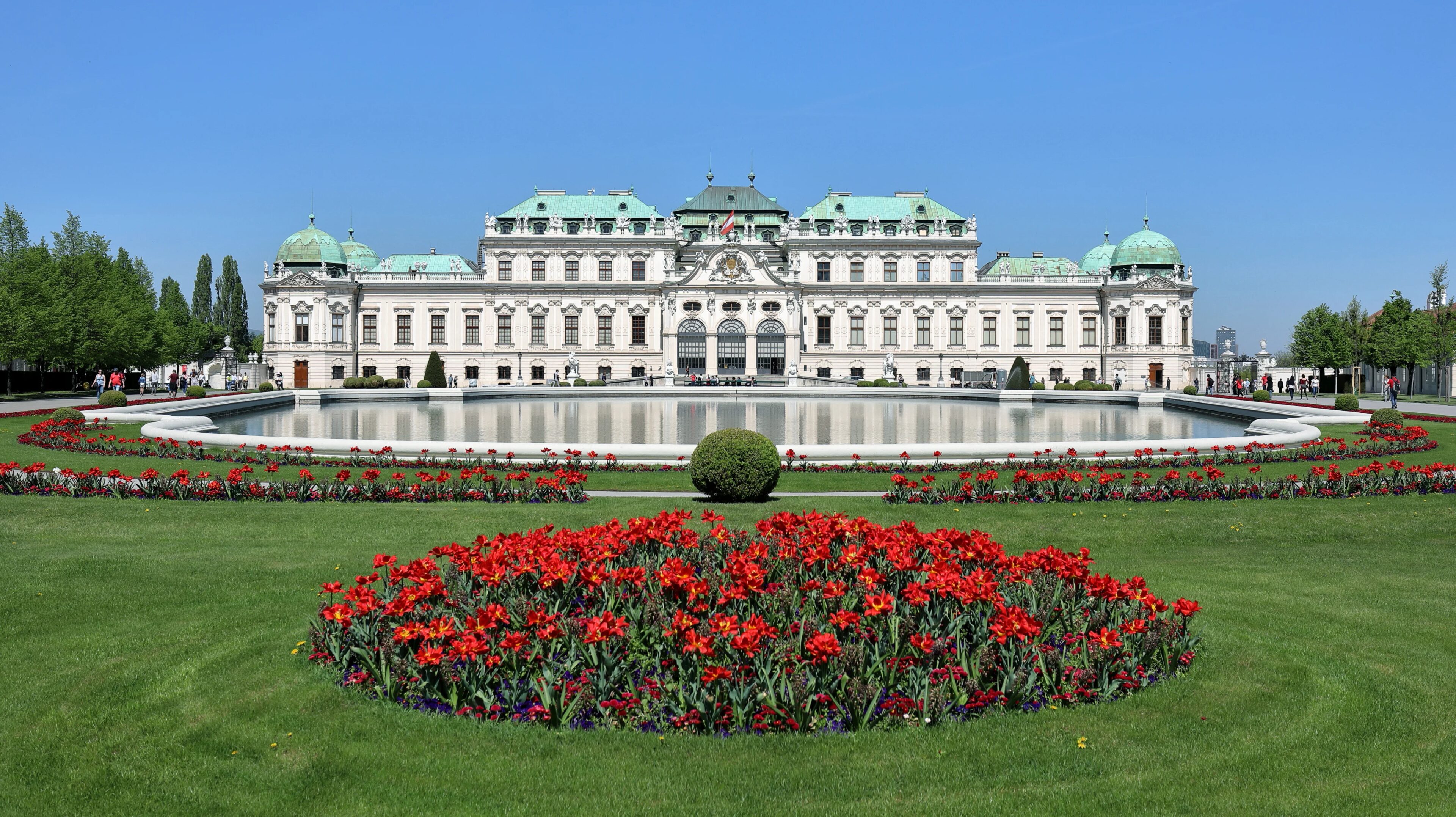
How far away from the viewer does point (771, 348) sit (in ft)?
258

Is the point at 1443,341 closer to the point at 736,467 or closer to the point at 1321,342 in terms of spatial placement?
the point at 1321,342

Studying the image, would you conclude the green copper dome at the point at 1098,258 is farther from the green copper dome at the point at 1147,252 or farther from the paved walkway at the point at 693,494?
the paved walkway at the point at 693,494

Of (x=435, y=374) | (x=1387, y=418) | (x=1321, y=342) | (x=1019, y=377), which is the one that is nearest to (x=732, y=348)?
(x=435, y=374)

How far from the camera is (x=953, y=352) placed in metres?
81.0

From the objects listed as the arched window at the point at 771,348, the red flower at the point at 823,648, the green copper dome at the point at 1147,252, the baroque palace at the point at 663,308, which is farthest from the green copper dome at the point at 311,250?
the red flower at the point at 823,648

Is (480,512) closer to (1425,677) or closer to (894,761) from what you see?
(894,761)

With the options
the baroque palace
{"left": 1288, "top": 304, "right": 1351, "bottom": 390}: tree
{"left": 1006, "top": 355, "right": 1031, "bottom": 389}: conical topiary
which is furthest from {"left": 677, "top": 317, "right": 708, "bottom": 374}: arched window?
{"left": 1288, "top": 304, "right": 1351, "bottom": 390}: tree

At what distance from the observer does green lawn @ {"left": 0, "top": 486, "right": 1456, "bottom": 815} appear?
533 cm

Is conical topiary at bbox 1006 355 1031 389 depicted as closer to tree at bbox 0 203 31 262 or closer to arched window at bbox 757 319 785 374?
arched window at bbox 757 319 785 374

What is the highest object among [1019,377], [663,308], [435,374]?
[663,308]

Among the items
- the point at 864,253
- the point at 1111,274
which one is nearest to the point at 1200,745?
the point at 864,253

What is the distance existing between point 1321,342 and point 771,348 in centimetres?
4140

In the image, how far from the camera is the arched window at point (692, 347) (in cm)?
7819

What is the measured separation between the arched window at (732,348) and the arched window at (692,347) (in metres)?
1.20
